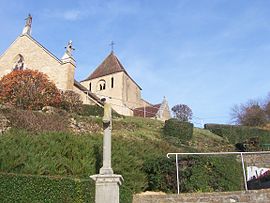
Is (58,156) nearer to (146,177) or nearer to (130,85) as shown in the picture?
(146,177)

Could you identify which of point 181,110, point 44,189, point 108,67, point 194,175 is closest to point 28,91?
point 194,175

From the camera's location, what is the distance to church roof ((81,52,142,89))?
48219 millimetres

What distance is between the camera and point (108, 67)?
49719 mm

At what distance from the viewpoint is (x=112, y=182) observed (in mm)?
7480

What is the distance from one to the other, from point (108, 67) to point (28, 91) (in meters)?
29.5

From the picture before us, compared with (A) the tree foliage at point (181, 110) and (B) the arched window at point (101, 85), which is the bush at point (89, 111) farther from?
(A) the tree foliage at point (181, 110)

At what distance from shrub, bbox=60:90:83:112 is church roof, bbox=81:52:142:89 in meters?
25.2

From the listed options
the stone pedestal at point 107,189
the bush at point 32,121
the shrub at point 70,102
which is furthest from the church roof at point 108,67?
the stone pedestal at point 107,189

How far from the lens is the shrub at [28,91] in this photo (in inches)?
794

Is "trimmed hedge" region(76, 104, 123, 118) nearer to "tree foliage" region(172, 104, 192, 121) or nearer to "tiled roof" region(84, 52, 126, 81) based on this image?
"tiled roof" region(84, 52, 126, 81)

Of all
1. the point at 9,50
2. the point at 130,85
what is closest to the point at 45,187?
the point at 9,50

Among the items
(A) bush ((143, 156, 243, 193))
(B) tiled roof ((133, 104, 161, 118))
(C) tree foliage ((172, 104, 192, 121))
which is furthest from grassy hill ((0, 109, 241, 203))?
(C) tree foliage ((172, 104, 192, 121))

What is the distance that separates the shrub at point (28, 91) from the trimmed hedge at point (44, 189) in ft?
40.9

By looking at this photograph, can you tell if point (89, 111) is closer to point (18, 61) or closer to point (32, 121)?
point (32, 121)
